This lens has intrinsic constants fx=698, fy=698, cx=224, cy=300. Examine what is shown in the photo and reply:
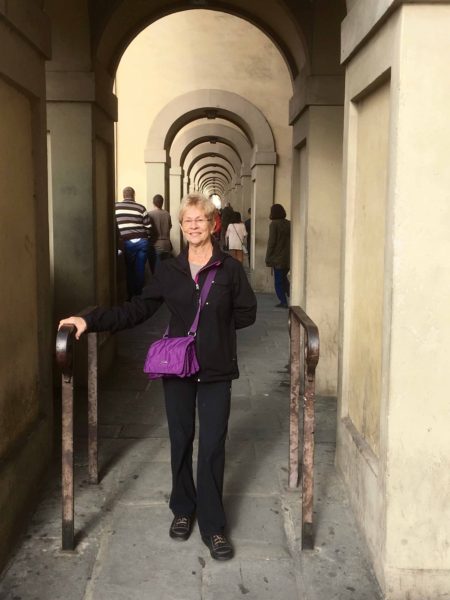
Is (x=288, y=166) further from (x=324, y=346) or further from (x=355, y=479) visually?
(x=355, y=479)

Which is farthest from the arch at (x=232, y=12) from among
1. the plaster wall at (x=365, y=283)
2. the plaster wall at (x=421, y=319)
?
the plaster wall at (x=421, y=319)

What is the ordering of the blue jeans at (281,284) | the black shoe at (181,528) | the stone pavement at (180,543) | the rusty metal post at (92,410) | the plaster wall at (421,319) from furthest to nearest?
the blue jeans at (281,284) < the rusty metal post at (92,410) < the black shoe at (181,528) < the stone pavement at (180,543) < the plaster wall at (421,319)

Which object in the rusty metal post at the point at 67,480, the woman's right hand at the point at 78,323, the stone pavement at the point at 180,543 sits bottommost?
the stone pavement at the point at 180,543

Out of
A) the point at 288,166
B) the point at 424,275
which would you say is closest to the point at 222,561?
the point at 424,275

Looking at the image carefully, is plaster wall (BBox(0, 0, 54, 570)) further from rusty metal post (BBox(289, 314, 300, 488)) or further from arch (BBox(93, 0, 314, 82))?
arch (BBox(93, 0, 314, 82))

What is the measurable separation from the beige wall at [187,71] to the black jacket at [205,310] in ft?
39.3

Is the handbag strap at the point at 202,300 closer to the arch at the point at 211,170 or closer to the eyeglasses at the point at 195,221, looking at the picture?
the eyeglasses at the point at 195,221

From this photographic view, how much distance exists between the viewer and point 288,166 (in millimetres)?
14320

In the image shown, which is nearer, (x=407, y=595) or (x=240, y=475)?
(x=407, y=595)

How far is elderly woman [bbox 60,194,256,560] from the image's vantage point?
335 centimetres

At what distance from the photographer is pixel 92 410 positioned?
414cm

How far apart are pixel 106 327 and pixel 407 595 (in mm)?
1832

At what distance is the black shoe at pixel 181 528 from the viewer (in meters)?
3.51

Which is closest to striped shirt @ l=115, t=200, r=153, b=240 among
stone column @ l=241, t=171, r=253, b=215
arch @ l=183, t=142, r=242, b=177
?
stone column @ l=241, t=171, r=253, b=215
